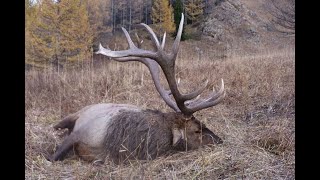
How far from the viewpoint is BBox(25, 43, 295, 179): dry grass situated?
12.1ft

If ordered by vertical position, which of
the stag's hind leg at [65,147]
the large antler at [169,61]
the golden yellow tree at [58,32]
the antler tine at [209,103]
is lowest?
the stag's hind leg at [65,147]

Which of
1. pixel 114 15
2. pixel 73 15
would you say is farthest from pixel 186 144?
pixel 114 15

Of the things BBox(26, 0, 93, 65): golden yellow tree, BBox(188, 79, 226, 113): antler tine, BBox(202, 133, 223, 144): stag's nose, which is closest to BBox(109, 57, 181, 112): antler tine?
BBox(188, 79, 226, 113): antler tine

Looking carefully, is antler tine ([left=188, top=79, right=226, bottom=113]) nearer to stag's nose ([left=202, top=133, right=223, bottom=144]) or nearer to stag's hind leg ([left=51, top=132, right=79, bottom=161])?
stag's nose ([left=202, top=133, right=223, bottom=144])

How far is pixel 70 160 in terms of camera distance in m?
4.21

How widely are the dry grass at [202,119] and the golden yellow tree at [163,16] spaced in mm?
19362

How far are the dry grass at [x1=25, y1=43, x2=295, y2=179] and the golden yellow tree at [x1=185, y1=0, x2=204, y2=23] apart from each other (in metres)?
23.6

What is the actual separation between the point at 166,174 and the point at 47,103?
3.43 meters

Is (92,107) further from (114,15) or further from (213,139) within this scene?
(114,15)

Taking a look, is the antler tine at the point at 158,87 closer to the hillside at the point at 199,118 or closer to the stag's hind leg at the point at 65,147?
the hillside at the point at 199,118

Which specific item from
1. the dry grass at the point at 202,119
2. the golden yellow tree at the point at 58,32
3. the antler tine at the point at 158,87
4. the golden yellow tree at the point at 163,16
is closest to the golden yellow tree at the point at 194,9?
the golden yellow tree at the point at 163,16

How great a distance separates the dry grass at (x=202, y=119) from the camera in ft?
12.1

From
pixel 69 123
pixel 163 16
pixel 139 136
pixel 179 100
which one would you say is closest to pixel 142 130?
pixel 139 136

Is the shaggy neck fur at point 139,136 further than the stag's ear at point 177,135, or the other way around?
the stag's ear at point 177,135
